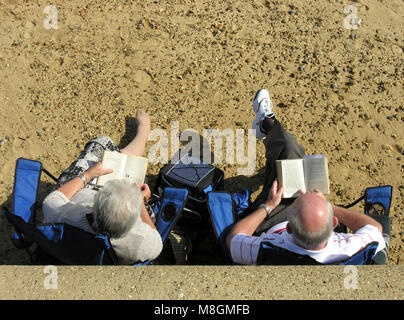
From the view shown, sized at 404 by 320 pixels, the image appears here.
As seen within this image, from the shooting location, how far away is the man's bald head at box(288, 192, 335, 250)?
2438 mm

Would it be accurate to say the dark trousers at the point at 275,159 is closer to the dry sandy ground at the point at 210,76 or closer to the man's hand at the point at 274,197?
the man's hand at the point at 274,197

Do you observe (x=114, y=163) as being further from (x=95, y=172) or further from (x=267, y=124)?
(x=267, y=124)

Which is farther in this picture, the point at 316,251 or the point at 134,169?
the point at 134,169

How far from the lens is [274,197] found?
124 inches

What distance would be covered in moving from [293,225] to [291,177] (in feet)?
2.42

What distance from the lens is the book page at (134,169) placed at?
3199 millimetres

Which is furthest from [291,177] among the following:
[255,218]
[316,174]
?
[255,218]

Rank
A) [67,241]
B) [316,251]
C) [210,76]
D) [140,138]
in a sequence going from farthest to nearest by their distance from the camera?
[210,76] < [140,138] < [67,241] < [316,251]

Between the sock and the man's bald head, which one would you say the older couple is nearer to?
the man's bald head

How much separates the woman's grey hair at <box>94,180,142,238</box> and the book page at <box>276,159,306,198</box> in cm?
126

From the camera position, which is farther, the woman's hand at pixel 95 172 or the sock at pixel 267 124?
the sock at pixel 267 124

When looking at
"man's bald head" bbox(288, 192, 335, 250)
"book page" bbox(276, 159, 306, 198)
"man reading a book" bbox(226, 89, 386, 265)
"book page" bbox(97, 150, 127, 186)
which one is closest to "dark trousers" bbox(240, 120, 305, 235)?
"man reading a book" bbox(226, 89, 386, 265)

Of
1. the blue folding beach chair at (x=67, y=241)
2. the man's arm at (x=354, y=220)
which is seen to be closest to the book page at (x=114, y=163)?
the blue folding beach chair at (x=67, y=241)

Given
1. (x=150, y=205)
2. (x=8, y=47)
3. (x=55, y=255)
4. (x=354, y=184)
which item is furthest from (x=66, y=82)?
(x=354, y=184)
